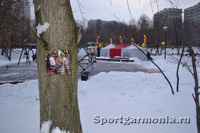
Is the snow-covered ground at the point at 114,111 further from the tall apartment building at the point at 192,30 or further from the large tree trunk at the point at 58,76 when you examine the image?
the tall apartment building at the point at 192,30

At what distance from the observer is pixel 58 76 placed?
220cm

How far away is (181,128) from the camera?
11.7 feet

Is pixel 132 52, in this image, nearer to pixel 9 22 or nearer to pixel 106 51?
pixel 106 51

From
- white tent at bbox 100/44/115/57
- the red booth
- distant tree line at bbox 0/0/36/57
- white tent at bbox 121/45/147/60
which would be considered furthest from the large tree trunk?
white tent at bbox 100/44/115/57

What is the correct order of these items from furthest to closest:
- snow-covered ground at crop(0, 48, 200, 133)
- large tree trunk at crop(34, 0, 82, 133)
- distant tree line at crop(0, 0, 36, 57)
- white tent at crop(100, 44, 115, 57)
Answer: white tent at crop(100, 44, 115, 57) → distant tree line at crop(0, 0, 36, 57) → snow-covered ground at crop(0, 48, 200, 133) → large tree trunk at crop(34, 0, 82, 133)

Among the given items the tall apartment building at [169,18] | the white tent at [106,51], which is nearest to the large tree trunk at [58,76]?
the tall apartment building at [169,18]

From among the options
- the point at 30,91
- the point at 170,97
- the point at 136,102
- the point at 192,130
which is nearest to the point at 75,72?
the point at 192,130

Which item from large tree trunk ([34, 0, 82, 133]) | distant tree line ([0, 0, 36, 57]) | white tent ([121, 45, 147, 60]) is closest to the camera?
large tree trunk ([34, 0, 82, 133])

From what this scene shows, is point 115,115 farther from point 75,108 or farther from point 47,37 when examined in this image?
point 47,37

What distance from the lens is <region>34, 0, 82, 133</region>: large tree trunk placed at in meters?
2.17

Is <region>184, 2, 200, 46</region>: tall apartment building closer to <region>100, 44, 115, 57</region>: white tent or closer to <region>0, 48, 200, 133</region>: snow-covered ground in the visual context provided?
<region>0, 48, 200, 133</region>: snow-covered ground

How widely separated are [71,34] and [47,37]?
0.30 m

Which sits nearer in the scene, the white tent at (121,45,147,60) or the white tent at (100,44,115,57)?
the white tent at (121,45,147,60)

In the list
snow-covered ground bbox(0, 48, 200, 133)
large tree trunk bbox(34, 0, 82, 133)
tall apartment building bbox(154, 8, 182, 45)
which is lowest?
snow-covered ground bbox(0, 48, 200, 133)
